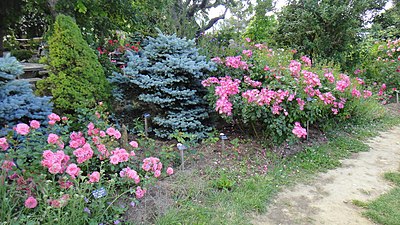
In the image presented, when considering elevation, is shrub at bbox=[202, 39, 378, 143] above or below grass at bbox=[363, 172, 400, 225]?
above

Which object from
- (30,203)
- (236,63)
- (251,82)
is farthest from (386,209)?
(30,203)

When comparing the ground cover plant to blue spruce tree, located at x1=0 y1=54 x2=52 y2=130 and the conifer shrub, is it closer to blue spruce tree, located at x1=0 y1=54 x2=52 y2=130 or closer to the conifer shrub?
blue spruce tree, located at x1=0 y1=54 x2=52 y2=130

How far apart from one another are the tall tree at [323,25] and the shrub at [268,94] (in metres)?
3.71

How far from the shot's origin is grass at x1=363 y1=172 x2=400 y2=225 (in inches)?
88.8

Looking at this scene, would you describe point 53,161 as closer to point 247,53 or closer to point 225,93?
point 225,93

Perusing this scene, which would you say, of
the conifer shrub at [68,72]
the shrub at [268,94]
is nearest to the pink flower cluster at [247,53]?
the shrub at [268,94]

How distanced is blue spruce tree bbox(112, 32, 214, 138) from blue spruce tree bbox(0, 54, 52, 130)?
1.16 meters

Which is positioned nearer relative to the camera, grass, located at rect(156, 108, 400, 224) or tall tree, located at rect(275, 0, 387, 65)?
grass, located at rect(156, 108, 400, 224)

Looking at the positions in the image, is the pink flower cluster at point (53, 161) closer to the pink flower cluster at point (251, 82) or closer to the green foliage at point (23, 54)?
the pink flower cluster at point (251, 82)

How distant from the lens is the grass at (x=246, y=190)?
2154mm

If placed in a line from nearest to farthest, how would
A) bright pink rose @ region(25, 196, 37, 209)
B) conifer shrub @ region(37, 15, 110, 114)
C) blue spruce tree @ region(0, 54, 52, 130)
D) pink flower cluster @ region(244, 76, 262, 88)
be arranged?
bright pink rose @ region(25, 196, 37, 209) → blue spruce tree @ region(0, 54, 52, 130) → conifer shrub @ region(37, 15, 110, 114) → pink flower cluster @ region(244, 76, 262, 88)

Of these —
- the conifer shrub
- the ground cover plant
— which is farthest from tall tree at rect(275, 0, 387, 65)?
the ground cover plant

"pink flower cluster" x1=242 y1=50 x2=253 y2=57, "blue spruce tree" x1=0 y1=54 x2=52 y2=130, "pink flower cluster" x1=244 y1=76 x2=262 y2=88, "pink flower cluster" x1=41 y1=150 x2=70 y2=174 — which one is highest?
"pink flower cluster" x1=242 y1=50 x2=253 y2=57

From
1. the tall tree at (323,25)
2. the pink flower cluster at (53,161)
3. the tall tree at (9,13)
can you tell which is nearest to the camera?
the pink flower cluster at (53,161)
